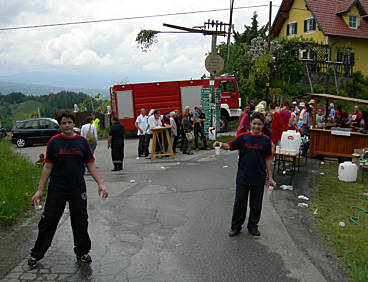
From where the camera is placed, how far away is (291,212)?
7.36 meters

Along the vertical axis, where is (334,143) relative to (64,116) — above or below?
below

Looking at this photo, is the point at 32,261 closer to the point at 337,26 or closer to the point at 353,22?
the point at 337,26

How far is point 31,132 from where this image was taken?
21266 mm

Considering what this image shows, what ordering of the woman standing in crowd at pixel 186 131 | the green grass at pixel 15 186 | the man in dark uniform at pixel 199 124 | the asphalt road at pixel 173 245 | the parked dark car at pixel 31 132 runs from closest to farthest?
1. the asphalt road at pixel 173 245
2. the green grass at pixel 15 186
3. the woman standing in crowd at pixel 186 131
4. the man in dark uniform at pixel 199 124
5. the parked dark car at pixel 31 132

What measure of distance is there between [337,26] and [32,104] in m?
43.2

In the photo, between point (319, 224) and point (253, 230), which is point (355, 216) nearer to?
point (319, 224)

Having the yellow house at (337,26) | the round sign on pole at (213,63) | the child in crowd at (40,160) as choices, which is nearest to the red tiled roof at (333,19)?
the yellow house at (337,26)

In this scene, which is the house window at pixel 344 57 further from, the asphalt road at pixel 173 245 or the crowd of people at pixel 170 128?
the asphalt road at pixel 173 245

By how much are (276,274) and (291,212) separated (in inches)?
115

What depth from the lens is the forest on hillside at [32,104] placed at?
48706mm

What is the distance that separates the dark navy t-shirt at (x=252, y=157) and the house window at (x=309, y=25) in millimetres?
33695

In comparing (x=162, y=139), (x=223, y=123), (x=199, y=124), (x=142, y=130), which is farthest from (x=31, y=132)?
(x=199, y=124)

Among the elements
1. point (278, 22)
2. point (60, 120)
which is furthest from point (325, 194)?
point (278, 22)

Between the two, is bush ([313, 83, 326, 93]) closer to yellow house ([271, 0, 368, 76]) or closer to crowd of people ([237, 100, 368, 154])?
yellow house ([271, 0, 368, 76])
